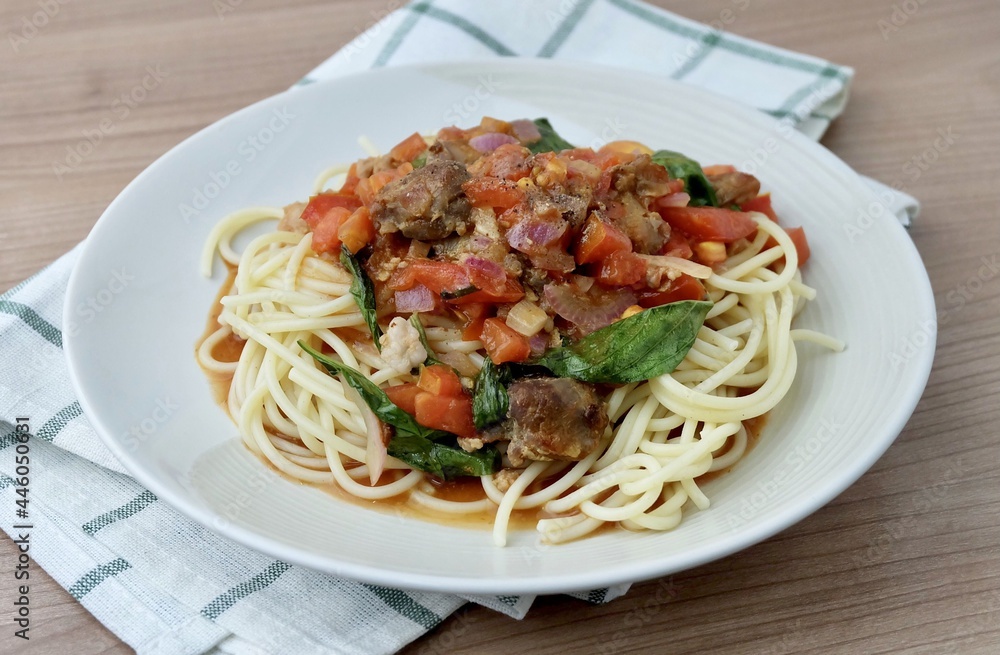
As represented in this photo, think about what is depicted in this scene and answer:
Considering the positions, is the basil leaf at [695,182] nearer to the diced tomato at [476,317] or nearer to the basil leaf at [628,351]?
the basil leaf at [628,351]

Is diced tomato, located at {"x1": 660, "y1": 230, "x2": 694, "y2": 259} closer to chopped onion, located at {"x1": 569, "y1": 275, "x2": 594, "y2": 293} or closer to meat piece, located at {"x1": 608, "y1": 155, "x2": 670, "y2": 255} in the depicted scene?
meat piece, located at {"x1": 608, "y1": 155, "x2": 670, "y2": 255}

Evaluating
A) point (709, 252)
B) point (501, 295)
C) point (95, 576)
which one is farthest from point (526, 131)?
point (95, 576)

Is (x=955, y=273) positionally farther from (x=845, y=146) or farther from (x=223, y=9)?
(x=223, y=9)

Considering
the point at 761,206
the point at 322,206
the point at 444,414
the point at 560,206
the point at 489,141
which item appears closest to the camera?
the point at 444,414

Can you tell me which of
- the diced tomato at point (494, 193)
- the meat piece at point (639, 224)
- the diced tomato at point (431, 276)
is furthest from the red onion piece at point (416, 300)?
the meat piece at point (639, 224)

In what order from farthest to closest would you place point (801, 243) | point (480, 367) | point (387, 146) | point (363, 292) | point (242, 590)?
point (387, 146) → point (801, 243) → point (363, 292) → point (480, 367) → point (242, 590)

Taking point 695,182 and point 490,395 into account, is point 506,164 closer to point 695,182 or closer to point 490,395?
point 695,182
